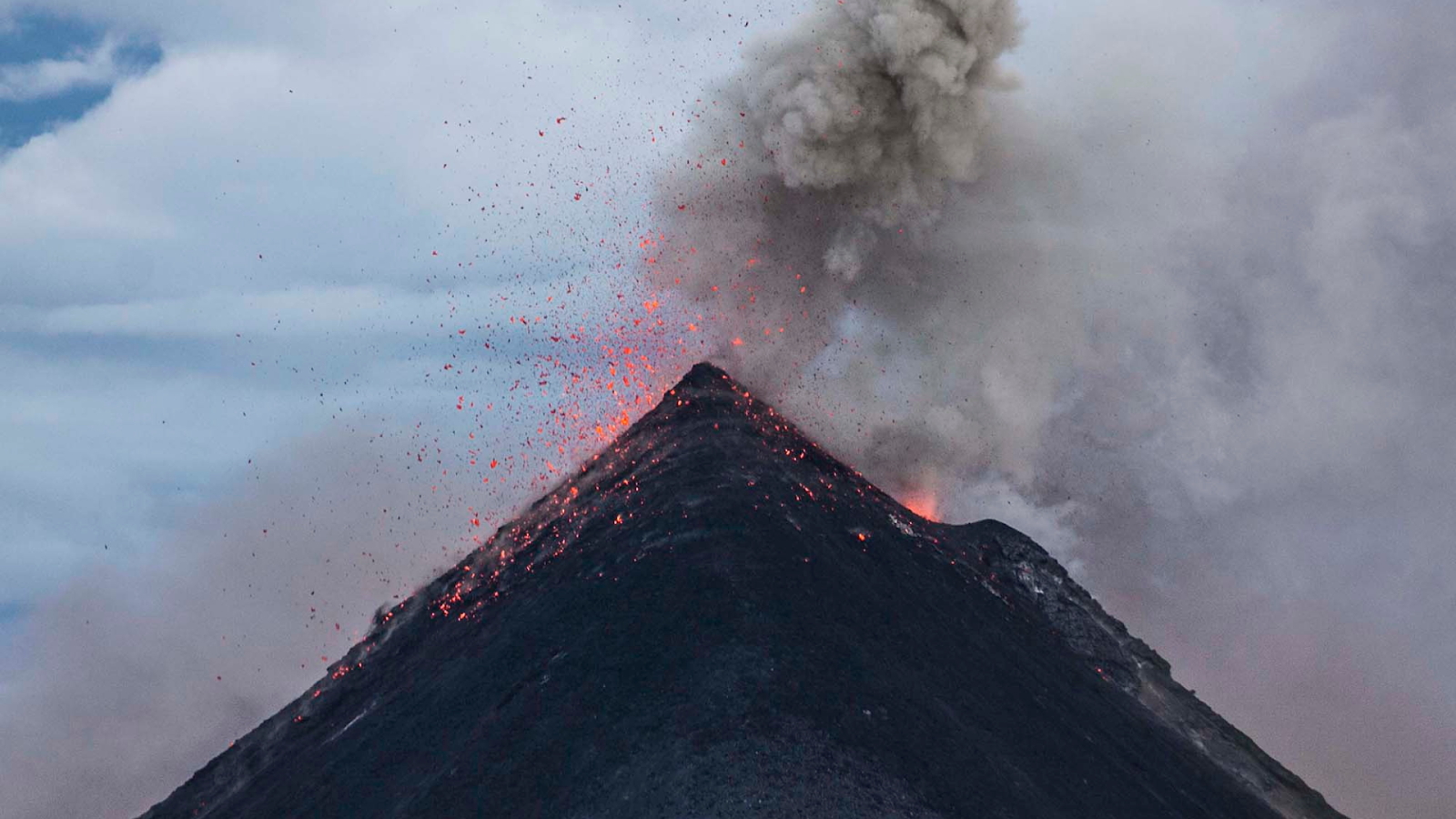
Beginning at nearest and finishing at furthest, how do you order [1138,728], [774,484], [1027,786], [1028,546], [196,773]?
[1027,786] → [774,484] → [1138,728] → [196,773] → [1028,546]

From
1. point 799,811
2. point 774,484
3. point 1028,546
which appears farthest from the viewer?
point 1028,546

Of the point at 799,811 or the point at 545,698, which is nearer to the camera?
the point at 799,811

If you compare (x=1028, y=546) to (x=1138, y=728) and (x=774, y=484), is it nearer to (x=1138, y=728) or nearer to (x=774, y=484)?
(x=1138, y=728)

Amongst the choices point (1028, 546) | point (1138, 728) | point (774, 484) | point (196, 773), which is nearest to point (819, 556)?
point (774, 484)

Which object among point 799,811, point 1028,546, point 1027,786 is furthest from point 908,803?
point 1028,546

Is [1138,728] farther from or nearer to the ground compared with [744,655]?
farther from the ground

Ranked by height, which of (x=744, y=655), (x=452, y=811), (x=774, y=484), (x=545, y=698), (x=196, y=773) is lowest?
(x=196, y=773)
